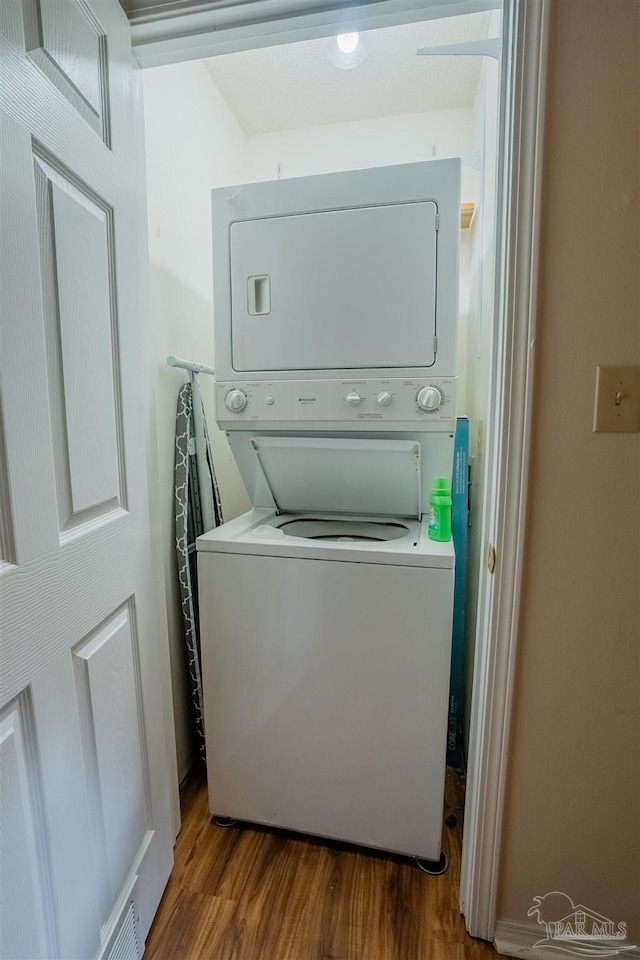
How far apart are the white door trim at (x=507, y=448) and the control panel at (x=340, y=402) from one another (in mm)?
266

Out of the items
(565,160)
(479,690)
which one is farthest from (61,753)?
(565,160)

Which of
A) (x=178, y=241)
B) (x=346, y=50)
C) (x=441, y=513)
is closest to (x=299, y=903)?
(x=441, y=513)

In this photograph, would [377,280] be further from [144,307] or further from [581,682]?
[581,682]

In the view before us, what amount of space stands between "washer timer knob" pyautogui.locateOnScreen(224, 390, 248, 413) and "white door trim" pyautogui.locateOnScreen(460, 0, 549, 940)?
76cm

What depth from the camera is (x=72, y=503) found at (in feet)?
2.79

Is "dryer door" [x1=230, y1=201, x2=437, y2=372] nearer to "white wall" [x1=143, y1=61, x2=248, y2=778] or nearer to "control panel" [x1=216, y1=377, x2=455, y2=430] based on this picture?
"control panel" [x1=216, y1=377, x2=455, y2=430]

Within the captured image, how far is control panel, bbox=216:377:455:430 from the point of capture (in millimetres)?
1282

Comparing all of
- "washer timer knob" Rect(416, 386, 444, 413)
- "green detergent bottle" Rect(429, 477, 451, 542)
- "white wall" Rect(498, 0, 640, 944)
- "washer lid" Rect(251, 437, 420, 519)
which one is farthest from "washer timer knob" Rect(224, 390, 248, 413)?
"white wall" Rect(498, 0, 640, 944)

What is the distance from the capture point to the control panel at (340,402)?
1282 mm

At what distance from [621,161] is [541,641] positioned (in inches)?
39.3

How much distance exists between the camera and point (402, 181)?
4.05 feet

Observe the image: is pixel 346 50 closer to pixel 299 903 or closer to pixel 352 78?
pixel 352 78

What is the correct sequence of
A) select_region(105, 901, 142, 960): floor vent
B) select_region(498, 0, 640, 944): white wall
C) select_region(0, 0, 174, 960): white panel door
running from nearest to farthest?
select_region(0, 0, 174, 960): white panel door
select_region(498, 0, 640, 944): white wall
select_region(105, 901, 142, 960): floor vent

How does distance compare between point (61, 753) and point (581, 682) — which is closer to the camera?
point (61, 753)
